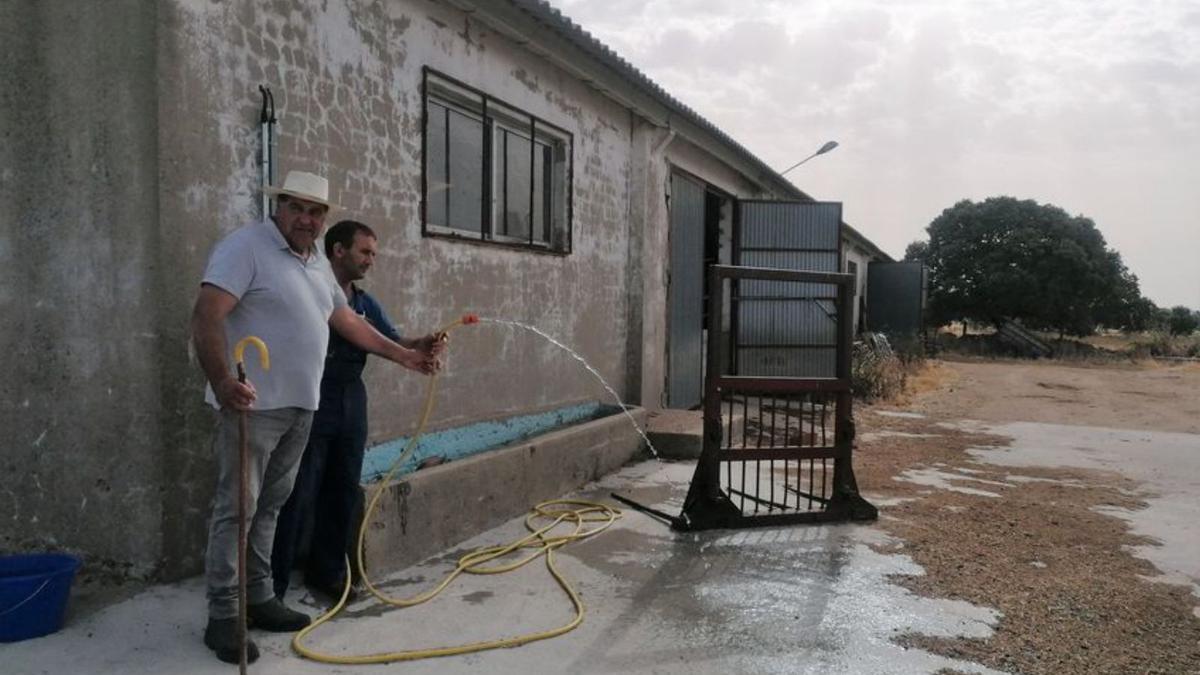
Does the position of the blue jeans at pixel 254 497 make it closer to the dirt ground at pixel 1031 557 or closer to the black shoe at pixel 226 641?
the black shoe at pixel 226 641

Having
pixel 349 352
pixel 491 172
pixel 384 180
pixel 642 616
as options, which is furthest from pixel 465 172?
pixel 642 616

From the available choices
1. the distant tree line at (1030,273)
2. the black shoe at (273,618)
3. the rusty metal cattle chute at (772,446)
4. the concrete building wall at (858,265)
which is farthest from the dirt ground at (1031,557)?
the distant tree line at (1030,273)

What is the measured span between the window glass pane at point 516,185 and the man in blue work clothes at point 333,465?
275 cm

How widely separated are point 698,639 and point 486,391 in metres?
3.10

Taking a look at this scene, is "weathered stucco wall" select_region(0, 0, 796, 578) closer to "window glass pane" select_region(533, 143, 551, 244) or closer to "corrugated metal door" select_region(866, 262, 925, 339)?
"window glass pane" select_region(533, 143, 551, 244)

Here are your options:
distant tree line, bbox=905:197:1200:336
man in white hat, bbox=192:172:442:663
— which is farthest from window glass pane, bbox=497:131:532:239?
distant tree line, bbox=905:197:1200:336

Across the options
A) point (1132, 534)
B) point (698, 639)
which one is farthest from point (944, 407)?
point (698, 639)

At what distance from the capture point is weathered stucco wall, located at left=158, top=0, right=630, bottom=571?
3.70 m

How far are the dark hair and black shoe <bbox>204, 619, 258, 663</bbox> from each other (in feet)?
5.23

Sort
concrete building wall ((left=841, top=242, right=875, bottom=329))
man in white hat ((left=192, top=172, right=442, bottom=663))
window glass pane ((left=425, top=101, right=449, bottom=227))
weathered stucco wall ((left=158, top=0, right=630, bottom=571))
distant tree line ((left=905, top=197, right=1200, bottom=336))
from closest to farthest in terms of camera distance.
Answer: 1. man in white hat ((left=192, top=172, right=442, bottom=663))
2. weathered stucco wall ((left=158, top=0, right=630, bottom=571))
3. window glass pane ((left=425, top=101, right=449, bottom=227))
4. concrete building wall ((left=841, top=242, right=875, bottom=329))
5. distant tree line ((left=905, top=197, right=1200, bottom=336))

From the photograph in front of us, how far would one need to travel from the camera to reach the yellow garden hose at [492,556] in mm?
3205

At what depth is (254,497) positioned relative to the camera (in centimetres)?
318

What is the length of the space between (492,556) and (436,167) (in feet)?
8.68

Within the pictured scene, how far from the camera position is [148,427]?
11.9ft
